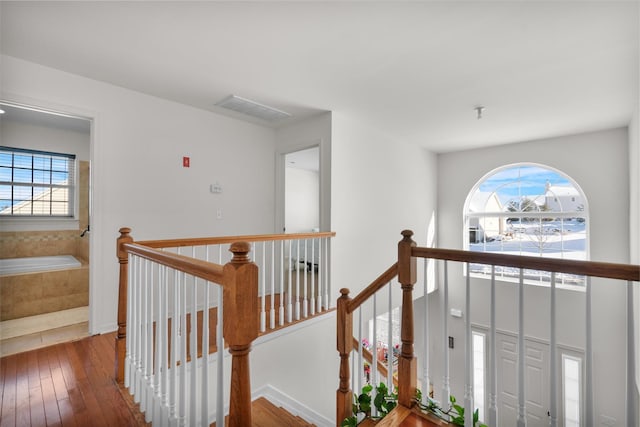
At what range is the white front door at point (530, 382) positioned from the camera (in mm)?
4742

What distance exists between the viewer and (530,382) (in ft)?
16.1

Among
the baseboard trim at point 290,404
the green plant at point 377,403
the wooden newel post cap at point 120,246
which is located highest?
the wooden newel post cap at point 120,246

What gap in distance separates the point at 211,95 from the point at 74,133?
2.83 meters

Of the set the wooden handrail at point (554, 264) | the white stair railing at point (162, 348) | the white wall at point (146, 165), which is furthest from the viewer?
the white wall at point (146, 165)

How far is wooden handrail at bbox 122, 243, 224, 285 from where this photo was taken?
3.48 ft

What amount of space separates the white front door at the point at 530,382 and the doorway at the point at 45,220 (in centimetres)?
602

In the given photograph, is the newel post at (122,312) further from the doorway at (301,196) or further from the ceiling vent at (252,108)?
the doorway at (301,196)

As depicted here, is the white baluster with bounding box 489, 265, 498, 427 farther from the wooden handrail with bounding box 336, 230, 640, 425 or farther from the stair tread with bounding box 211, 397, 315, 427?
the stair tread with bounding box 211, 397, 315, 427

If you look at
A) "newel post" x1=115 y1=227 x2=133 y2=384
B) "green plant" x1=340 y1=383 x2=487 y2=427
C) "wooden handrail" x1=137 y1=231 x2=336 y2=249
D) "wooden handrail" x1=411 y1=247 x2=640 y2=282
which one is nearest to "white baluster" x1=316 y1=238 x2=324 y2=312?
"wooden handrail" x1=137 y1=231 x2=336 y2=249

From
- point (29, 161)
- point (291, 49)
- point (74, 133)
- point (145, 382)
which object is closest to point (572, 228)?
point (291, 49)

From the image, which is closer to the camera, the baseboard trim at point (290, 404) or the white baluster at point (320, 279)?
the baseboard trim at point (290, 404)

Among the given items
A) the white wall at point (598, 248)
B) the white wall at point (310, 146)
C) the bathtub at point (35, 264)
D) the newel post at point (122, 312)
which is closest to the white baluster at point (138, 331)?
the newel post at point (122, 312)

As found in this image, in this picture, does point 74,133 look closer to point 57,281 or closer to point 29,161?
point 29,161

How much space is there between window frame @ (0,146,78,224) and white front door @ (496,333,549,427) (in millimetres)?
7109
